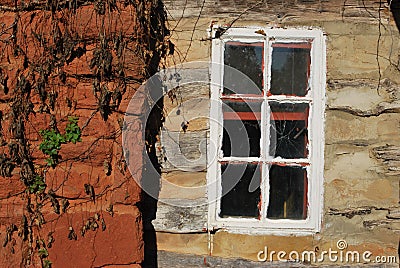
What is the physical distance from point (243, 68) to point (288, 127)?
495 millimetres

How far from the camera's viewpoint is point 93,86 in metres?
3.17

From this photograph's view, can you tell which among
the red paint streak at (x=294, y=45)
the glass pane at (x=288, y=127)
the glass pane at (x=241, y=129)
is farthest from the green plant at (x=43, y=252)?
the red paint streak at (x=294, y=45)

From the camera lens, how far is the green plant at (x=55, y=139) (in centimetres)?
315

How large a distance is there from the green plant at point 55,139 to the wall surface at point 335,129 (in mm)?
658

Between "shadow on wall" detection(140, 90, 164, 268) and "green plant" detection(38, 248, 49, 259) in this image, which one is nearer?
"green plant" detection(38, 248, 49, 259)

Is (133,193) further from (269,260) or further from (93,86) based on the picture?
(269,260)

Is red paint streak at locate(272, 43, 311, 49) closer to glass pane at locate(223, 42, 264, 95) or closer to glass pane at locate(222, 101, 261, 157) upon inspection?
glass pane at locate(223, 42, 264, 95)

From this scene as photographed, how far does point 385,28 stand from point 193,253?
1.95m

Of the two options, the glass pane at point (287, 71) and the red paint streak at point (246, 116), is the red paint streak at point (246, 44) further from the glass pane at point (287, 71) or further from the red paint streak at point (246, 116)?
the red paint streak at point (246, 116)

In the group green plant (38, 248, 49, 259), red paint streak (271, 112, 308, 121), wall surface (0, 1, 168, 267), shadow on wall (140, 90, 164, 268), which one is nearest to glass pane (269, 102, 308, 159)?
red paint streak (271, 112, 308, 121)

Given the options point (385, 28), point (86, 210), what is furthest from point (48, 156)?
point (385, 28)

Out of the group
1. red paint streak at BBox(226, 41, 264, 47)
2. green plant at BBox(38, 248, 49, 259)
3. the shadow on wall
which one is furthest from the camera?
red paint streak at BBox(226, 41, 264, 47)

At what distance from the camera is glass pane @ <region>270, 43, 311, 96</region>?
370 cm

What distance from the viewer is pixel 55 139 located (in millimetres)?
3164
